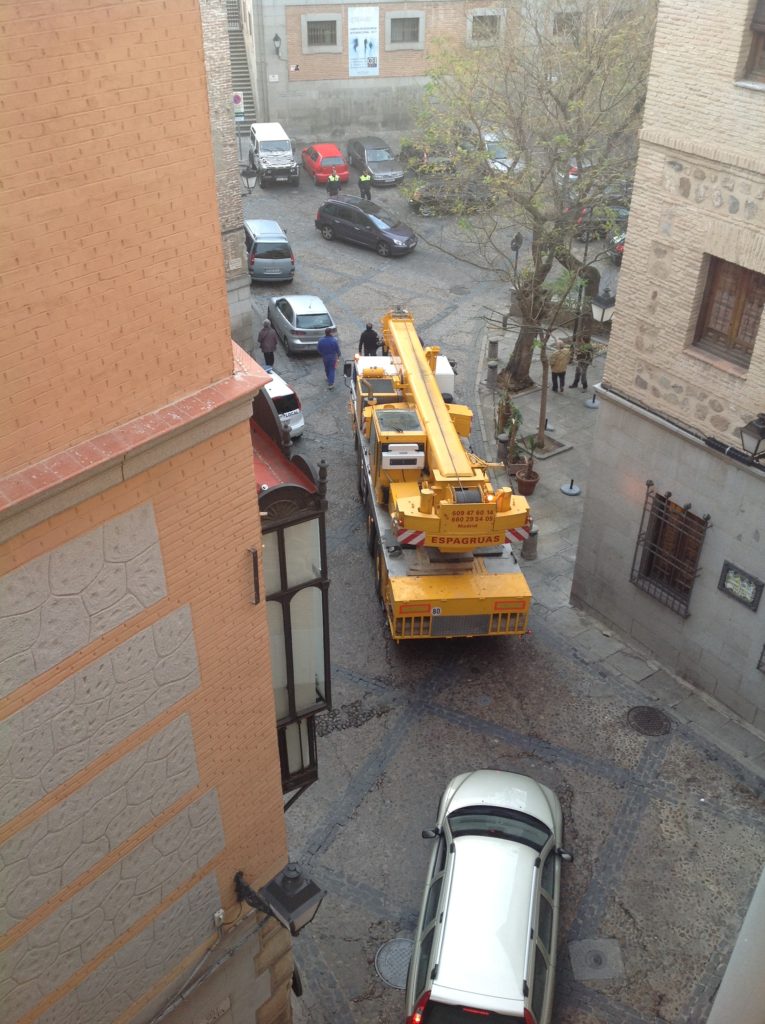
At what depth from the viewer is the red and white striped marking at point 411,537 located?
50.0 ft

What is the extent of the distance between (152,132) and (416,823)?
34.1ft

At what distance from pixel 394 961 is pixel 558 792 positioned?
3469mm

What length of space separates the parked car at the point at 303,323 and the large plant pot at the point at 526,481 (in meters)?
7.84

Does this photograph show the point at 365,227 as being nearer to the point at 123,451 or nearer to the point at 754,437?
the point at 754,437

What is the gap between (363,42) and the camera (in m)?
40.4

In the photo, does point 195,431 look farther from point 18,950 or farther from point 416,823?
point 416,823

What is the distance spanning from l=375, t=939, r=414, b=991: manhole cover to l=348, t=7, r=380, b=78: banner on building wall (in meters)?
37.2

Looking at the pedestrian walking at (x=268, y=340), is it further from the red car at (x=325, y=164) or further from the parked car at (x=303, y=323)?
the red car at (x=325, y=164)

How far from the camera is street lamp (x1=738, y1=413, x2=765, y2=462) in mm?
12586

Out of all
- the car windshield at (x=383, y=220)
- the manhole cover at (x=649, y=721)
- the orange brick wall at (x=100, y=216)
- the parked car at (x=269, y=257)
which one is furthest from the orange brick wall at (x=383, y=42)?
the orange brick wall at (x=100, y=216)

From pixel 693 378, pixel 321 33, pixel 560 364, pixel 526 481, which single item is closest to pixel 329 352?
pixel 560 364

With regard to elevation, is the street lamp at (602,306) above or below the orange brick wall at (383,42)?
below

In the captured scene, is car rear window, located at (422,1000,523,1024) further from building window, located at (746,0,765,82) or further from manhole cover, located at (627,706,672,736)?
building window, located at (746,0,765,82)

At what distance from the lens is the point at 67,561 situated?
5.82m
